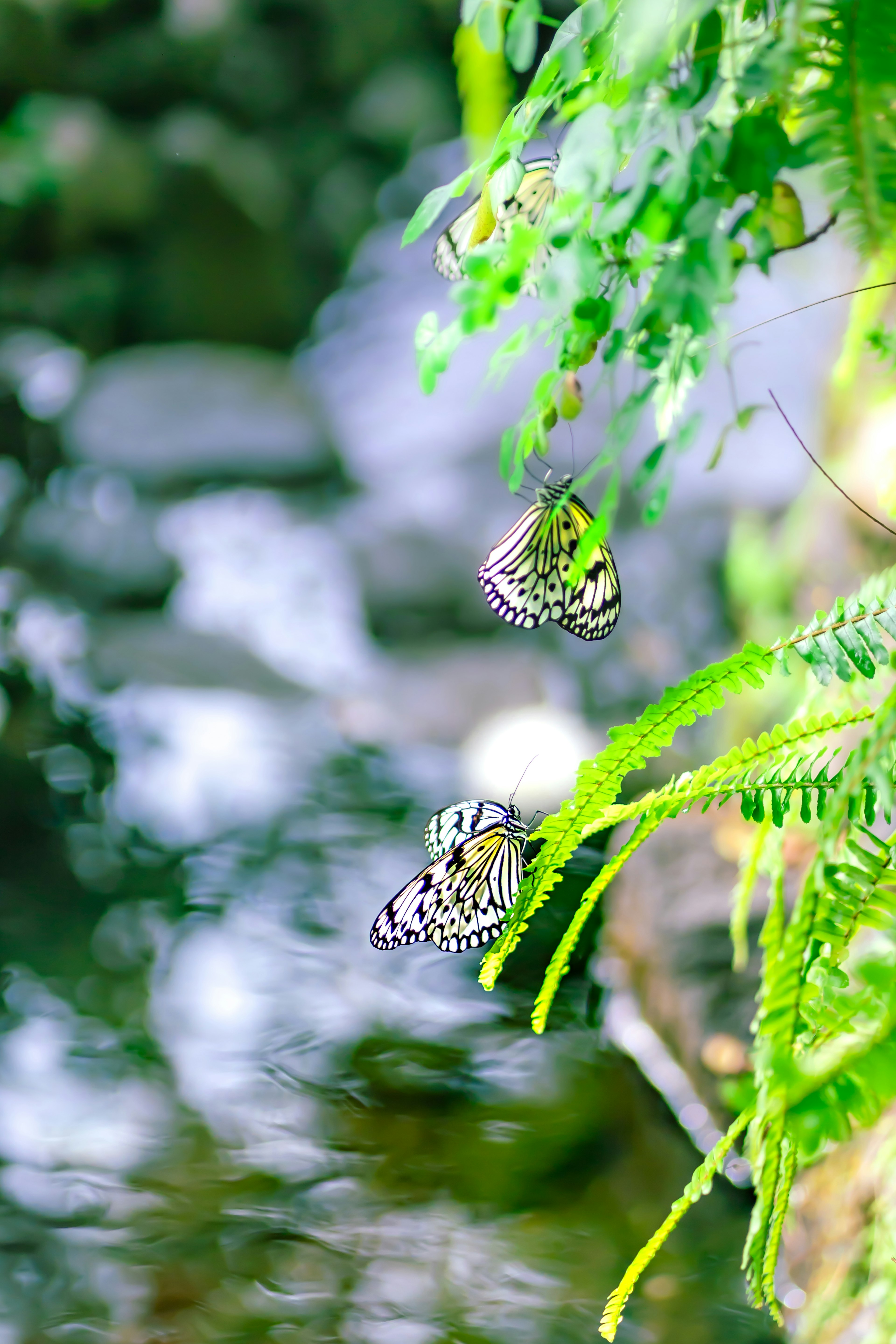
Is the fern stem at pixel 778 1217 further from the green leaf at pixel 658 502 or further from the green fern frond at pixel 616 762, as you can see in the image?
the green leaf at pixel 658 502

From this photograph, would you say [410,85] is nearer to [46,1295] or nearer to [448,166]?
[448,166]

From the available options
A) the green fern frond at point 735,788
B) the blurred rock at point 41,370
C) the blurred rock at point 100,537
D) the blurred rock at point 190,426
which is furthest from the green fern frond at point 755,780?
the blurred rock at point 41,370

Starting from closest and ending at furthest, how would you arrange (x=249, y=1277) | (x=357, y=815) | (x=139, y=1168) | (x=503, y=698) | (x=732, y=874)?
(x=249, y=1277) < (x=139, y=1168) < (x=732, y=874) < (x=357, y=815) < (x=503, y=698)

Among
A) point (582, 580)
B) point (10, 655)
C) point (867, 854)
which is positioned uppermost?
point (582, 580)

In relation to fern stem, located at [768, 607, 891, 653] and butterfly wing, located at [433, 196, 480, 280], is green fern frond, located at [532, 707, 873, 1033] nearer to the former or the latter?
fern stem, located at [768, 607, 891, 653]

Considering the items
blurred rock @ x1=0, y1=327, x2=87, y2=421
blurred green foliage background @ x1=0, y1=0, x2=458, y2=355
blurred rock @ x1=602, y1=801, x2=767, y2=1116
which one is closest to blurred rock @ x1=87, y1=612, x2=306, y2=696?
blurred rock @ x1=0, y1=327, x2=87, y2=421

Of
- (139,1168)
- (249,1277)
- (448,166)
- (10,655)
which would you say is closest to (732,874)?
(249,1277)

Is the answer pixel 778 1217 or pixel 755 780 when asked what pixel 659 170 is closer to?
pixel 755 780

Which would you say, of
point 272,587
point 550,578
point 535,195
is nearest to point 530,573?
point 550,578
